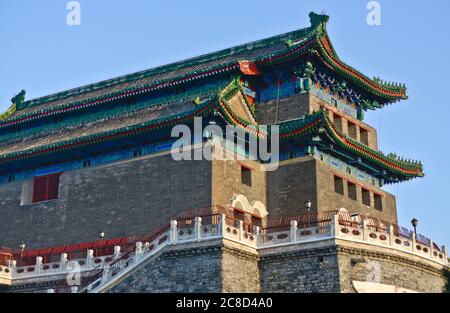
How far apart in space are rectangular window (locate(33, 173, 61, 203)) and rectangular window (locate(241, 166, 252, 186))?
9.48 metres

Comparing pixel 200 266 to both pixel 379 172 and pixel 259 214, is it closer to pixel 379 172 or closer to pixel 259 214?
pixel 259 214

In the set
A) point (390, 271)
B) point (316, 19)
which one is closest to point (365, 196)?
point (316, 19)

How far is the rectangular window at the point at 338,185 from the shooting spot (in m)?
39.6

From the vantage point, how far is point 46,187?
41.7 metres

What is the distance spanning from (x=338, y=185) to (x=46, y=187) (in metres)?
14.4

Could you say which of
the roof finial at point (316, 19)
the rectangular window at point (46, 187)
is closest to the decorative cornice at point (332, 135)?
the roof finial at point (316, 19)

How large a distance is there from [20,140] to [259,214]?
1572cm

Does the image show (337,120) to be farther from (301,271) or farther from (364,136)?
(301,271)

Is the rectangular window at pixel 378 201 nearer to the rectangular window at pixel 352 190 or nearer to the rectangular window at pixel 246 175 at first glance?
the rectangular window at pixel 352 190

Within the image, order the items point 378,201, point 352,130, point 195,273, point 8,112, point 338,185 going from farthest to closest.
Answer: point 8,112 < point 352,130 < point 378,201 < point 338,185 < point 195,273
